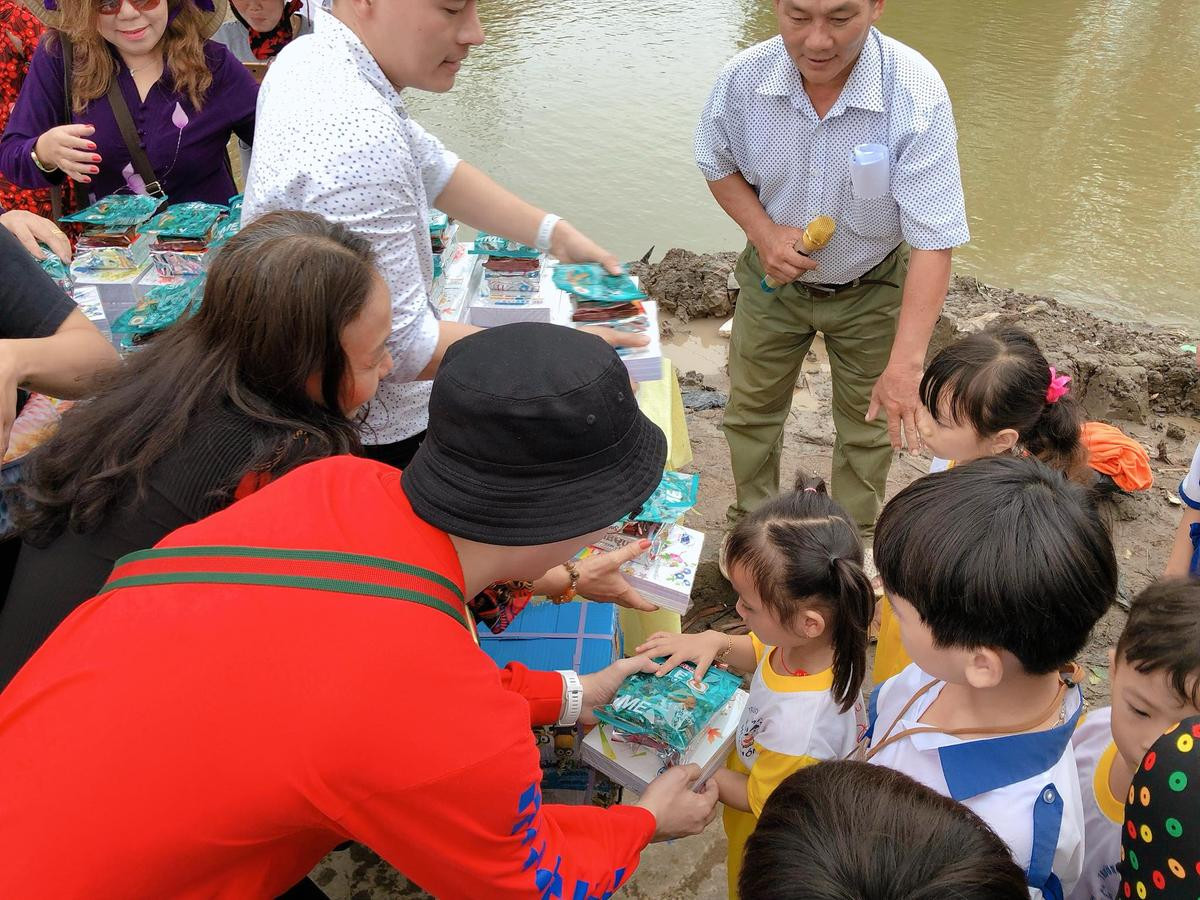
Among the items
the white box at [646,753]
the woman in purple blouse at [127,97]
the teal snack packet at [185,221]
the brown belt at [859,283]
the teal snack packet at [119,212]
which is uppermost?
the woman in purple blouse at [127,97]

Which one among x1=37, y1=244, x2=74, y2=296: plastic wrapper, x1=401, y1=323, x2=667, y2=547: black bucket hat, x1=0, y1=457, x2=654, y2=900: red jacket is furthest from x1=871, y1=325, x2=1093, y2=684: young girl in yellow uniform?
x1=37, y1=244, x2=74, y2=296: plastic wrapper

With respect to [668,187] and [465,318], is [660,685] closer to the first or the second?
[465,318]

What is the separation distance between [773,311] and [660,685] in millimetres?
1619

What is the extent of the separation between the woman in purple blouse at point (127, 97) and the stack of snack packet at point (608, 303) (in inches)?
55.0

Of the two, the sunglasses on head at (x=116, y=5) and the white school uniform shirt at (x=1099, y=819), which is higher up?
the sunglasses on head at (x=116, y=5)

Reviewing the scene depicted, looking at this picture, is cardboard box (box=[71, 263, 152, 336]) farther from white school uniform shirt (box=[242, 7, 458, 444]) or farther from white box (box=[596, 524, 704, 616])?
white box (box=[596, 524, 704, 616])

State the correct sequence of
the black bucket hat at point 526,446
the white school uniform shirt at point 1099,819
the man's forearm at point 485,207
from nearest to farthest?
the black bucket hat at point 526,446
the white school uniform shirt at point 1099,819
the man's forearm at point 485,207

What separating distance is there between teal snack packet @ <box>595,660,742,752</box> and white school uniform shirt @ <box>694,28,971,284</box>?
60.0 inches

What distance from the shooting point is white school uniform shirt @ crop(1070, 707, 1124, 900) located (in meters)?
1.57

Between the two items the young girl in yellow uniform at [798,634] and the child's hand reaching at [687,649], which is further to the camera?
Answer: the child's hand reaching at [687,649]

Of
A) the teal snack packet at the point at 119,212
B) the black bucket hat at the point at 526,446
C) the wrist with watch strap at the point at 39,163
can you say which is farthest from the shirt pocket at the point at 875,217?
the wrist with watch strap at the point at 39,163

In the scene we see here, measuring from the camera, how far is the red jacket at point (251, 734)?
113cm

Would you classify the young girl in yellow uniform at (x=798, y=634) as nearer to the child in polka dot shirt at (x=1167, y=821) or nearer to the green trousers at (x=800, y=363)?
the child in polka dot shirt at (x=1167, y=821)

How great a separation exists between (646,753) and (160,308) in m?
1.74
